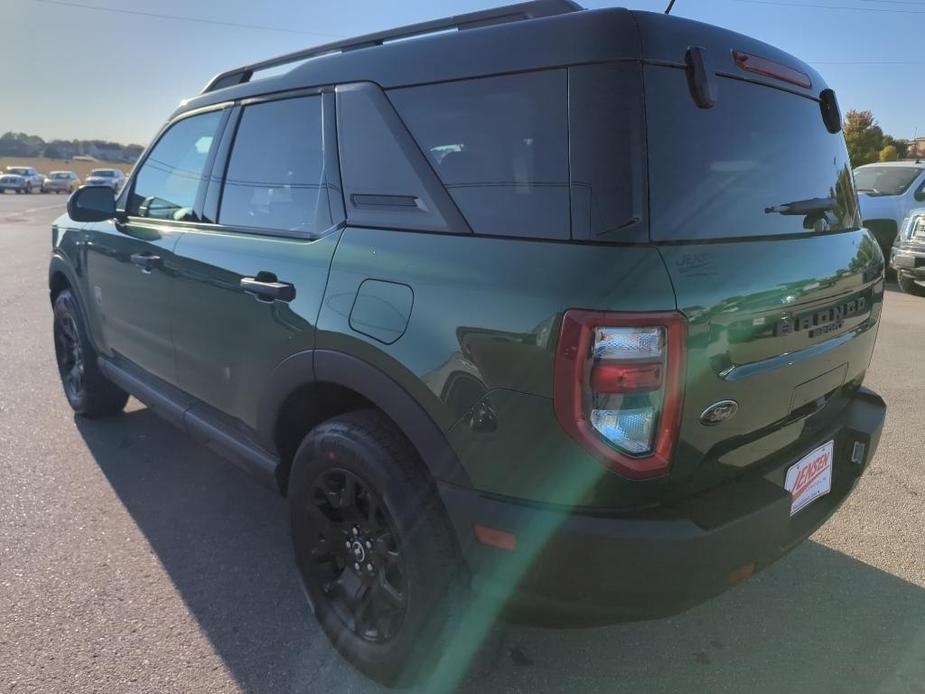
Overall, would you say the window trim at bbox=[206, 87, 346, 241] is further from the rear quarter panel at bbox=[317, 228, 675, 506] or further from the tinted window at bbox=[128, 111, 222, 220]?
the rear quarter panel at bbox=[317, 228, 675, 506]

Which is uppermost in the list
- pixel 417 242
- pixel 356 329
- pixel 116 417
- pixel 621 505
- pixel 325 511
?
pixel 417 242

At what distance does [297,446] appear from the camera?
2.57m

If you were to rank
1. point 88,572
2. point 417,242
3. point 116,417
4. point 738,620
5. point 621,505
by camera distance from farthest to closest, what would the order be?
1. point 116,417
2. point 88,572
3. point 738,620
4. point 417,242
5. point 621,505

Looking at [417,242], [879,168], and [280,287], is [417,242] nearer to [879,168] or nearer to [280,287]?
[280,287]

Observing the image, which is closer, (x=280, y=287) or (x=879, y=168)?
(x=280, y=287)

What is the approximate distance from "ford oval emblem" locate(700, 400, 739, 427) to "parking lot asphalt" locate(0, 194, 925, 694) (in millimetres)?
461

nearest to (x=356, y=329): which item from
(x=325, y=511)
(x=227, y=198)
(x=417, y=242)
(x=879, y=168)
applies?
→ (x=417, y=242)

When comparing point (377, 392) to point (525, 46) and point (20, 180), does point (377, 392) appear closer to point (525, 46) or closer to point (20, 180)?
point (525, 46)

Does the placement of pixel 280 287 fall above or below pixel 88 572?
above

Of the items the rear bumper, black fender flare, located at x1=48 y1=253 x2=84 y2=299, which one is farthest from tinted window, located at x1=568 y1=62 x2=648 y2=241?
black fender flare, located at x1=48 y1=253 x2=84 y2=299

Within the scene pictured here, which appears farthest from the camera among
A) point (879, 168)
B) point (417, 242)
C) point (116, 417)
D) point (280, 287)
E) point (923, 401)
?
point (879, 168)

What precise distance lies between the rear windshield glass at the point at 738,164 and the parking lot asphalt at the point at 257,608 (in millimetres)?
956

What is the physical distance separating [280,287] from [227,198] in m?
0.76

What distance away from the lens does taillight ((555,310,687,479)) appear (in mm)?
1560
